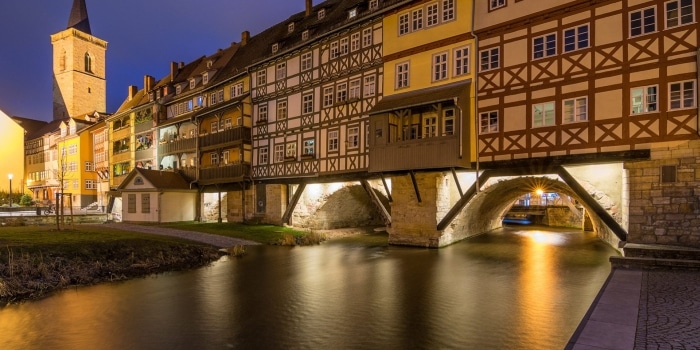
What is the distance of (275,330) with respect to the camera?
8406mm

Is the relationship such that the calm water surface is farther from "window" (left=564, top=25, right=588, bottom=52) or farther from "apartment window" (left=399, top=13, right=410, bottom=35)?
"apartment window" (left=399, top=13, right=410, bottom=35)

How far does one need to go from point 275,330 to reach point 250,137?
23053 millimetres

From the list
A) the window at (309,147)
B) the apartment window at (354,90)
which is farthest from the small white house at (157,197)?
the apartment window at (354,90)

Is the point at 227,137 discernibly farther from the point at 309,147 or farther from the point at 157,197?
the point at 309,147

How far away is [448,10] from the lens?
1916 cm

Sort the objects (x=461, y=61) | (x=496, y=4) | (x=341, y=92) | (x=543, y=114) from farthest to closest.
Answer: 1. (x=341, y=92)
2. (x=461, y=61)
3. (x=496, y=4)
4. (x=543, y=114)

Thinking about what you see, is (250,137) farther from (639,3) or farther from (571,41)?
(639,3)

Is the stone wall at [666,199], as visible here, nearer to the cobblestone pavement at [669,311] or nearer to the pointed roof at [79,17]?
the cobblestone pavement at [669,311]

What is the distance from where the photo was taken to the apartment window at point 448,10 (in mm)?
19042

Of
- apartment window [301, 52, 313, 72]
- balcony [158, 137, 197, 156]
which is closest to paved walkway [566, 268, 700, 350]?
apartment window [301, 52, 313, 72]

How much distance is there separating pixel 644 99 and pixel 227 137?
24970 mm

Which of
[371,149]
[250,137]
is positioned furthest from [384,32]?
[250,137]

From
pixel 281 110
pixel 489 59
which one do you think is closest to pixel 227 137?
pixel 281 110

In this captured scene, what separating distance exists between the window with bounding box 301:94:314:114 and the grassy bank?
10.8 metres
